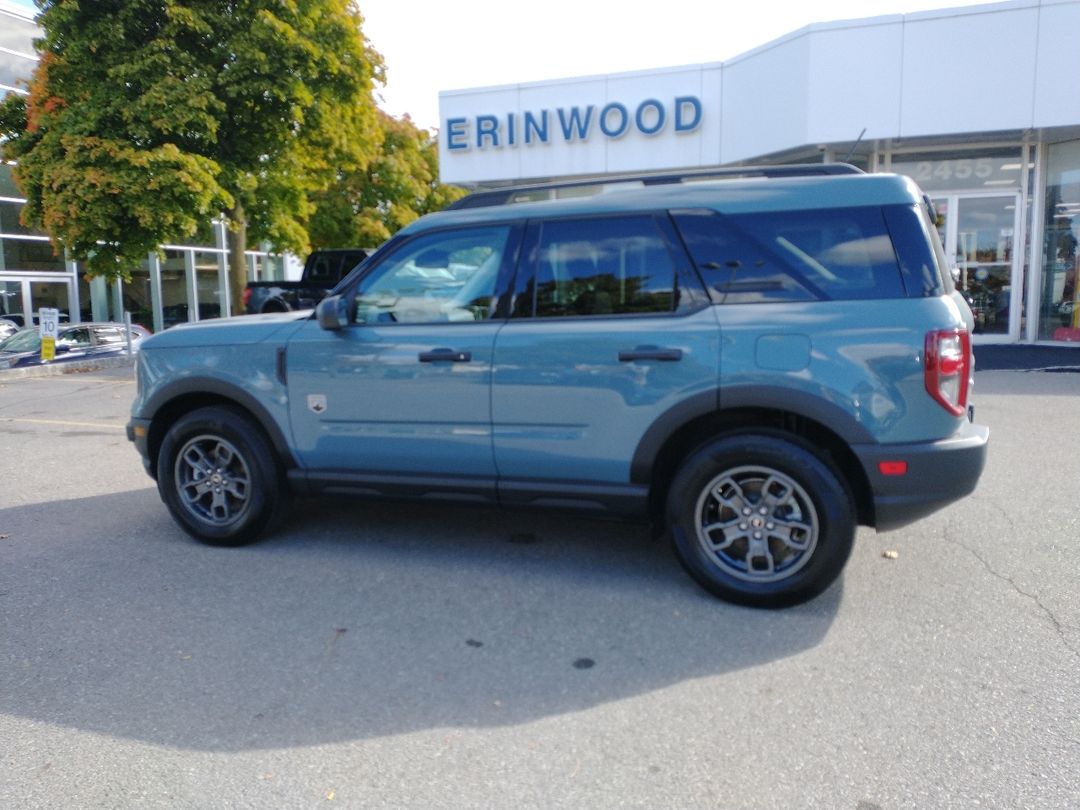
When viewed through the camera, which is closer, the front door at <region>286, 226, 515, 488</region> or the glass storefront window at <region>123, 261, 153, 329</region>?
the front door at <region>286, 226, 515, 488</region>

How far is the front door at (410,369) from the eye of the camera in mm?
4277

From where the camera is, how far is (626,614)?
387 centimetres

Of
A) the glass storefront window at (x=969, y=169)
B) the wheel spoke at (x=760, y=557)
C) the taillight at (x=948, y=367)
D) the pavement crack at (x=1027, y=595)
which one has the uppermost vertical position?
the glass storefront window at (x=969, y=169)

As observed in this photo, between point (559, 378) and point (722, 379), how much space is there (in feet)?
2.58

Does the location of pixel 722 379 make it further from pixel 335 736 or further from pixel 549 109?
pixel 549 109

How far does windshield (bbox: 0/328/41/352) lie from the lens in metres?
15.8

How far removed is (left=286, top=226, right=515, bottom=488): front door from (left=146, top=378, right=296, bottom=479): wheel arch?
154 millimetres

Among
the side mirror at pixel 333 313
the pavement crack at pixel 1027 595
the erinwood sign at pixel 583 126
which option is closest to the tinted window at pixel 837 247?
the pavement crack at pixel 1027 595

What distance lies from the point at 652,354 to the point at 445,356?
1.08m

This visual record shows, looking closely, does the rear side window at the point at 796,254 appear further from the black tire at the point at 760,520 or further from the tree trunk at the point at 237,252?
the tree trunk at the point at 237,252

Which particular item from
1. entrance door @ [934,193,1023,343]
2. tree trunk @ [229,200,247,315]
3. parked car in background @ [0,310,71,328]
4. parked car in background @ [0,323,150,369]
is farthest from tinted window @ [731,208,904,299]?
parked car in background @ [0,310,71,328]

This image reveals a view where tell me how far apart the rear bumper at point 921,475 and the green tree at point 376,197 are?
1038 inches

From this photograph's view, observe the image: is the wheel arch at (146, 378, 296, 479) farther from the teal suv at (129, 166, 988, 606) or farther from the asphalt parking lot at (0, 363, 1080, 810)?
the asphalt parking lot at (0, 363, 1080, 810)

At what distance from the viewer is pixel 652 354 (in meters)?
3.89
